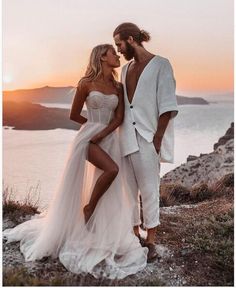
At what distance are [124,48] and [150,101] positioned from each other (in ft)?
1.55

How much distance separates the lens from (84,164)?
3818mm

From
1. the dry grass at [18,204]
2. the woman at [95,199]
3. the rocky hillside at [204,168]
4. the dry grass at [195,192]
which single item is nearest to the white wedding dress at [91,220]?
the woman at [95,199]

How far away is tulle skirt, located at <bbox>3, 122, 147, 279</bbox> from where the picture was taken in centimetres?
364

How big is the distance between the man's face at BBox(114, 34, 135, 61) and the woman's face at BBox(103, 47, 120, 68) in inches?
3.4

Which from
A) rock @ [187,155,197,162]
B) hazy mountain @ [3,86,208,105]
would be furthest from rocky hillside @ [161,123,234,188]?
hazy mountain @ [3,86,208,105]

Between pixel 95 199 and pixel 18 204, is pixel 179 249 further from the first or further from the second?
pixel 18 204

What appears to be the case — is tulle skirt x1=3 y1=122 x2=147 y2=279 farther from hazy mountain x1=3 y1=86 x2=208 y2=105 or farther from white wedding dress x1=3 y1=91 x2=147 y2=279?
hazy mountain x1=3 y1=86 x2=208 y2=105

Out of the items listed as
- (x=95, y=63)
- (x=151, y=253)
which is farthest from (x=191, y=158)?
(x=95, y=63)

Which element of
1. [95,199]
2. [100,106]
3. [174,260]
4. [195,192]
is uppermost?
[100,106]

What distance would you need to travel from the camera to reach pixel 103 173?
3.66 m

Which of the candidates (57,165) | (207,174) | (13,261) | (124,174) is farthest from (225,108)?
(13,261)

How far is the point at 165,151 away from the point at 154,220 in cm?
55

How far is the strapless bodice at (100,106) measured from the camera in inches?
141

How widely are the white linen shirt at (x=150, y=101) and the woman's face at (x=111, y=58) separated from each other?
0.22 meters
